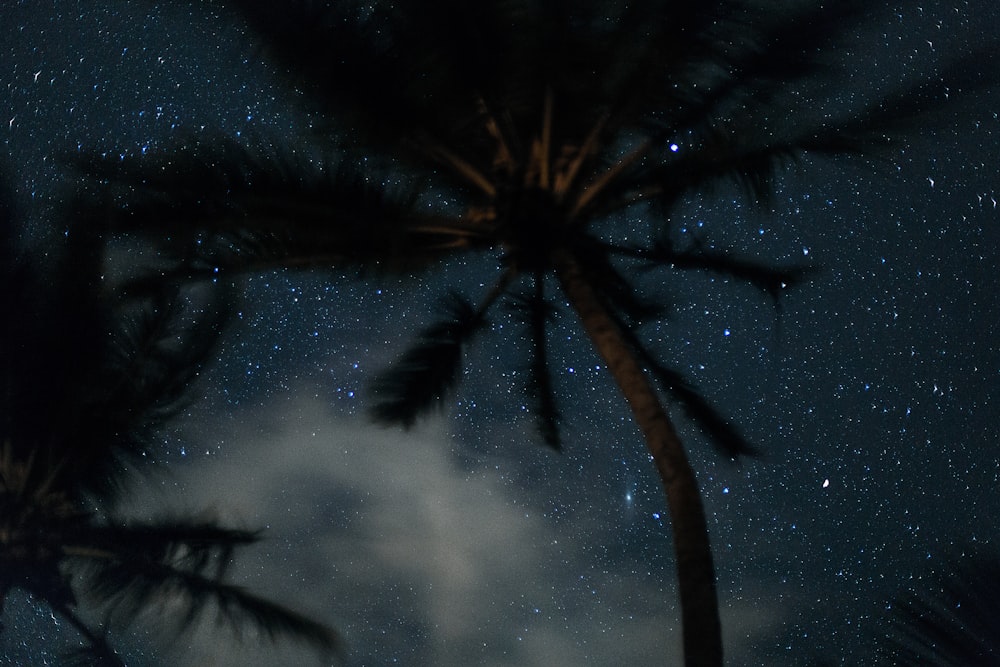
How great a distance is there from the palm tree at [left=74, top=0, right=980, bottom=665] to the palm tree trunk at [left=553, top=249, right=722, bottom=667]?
1cm

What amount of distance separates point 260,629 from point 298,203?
195 inches

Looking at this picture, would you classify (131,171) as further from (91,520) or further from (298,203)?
(91,520)

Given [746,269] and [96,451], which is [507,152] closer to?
[746,269]

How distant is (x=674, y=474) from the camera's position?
17.9ft

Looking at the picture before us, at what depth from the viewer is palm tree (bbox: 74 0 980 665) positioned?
18.7 feet

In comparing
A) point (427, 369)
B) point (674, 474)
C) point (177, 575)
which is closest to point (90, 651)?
point (177, 575)

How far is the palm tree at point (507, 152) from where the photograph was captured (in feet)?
18.7

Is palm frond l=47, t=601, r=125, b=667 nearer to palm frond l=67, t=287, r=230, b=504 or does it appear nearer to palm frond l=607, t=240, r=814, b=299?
palm frond l=67, t=287, r=230, b=504

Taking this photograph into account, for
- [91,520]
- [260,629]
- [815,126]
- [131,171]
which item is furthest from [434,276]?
[91,520]

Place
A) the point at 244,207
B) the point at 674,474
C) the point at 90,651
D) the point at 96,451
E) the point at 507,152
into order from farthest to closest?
the point at 90,651 < the point at 96,451 < the point at 507,152 < the point at 244,207 < the point at 674,474

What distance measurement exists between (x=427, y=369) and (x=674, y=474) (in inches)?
86.2

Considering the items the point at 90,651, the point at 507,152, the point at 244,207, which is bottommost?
the point at 90,651

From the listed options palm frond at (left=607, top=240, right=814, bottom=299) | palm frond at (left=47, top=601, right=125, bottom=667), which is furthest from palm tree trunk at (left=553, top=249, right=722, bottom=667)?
palm frond at (left=47, top=601, right=125, bottom=667)

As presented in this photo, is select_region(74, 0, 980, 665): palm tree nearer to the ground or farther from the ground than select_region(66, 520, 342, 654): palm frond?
farther from the ground
